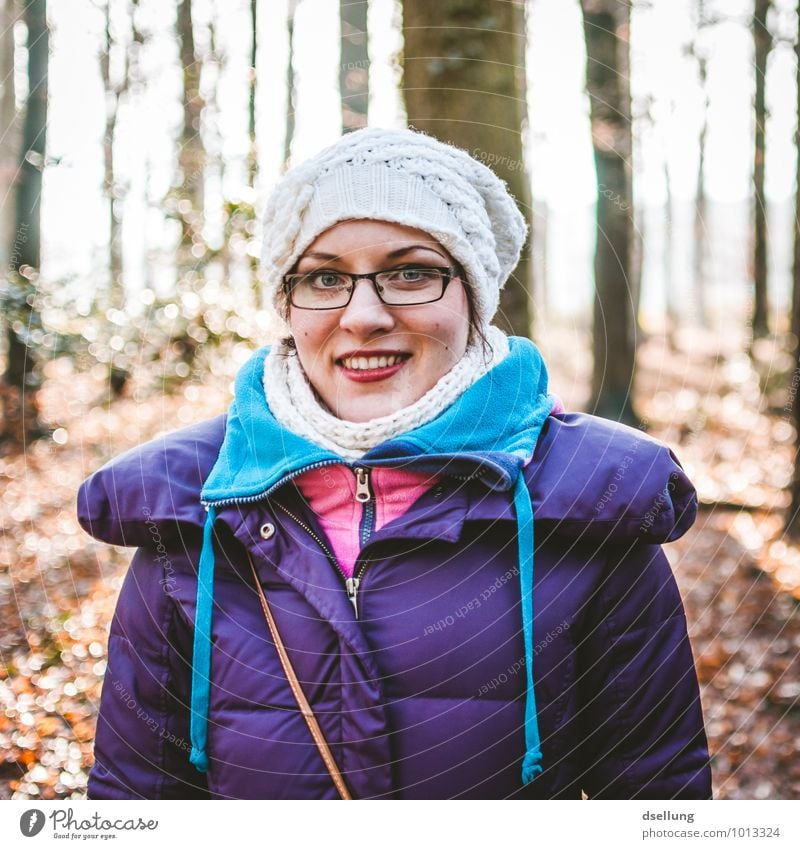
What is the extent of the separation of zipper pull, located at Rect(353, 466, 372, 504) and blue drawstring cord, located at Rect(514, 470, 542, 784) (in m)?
0.34

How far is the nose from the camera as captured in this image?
1.67 metres

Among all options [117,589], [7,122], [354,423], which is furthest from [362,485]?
[7,122]

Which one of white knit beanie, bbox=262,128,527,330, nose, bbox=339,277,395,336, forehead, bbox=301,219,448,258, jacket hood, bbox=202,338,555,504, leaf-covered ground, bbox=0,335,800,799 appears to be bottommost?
leaf-covered ground, bbox=0,335,800,799

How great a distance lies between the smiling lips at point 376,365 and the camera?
1716 millimetres

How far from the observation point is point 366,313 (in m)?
1.67

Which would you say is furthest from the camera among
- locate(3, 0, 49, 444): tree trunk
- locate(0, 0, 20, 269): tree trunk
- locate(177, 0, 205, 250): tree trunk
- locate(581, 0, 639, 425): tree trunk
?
locate(0, 0, 20, 269): tree trunk

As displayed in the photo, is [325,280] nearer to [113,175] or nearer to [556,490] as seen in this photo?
[556,490]

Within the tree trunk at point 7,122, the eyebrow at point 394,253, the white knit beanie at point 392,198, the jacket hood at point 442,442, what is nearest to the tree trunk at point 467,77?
the white knit beanie at point 392,198

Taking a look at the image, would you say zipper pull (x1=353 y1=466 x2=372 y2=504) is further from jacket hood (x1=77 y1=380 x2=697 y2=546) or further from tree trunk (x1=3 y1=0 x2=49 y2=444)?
tree trunk (x1=3 y1=0 x2=49 y2=444)

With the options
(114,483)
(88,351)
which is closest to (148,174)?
(88,351)

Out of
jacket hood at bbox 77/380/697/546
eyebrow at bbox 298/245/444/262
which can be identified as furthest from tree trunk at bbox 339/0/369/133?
jacket hood at bbox 77/380/697/546

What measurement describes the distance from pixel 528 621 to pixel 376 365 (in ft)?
2.19

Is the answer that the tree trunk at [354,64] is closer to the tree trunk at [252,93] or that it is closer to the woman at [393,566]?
the tree trunk at [252,93]

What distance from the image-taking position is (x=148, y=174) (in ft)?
16.3
